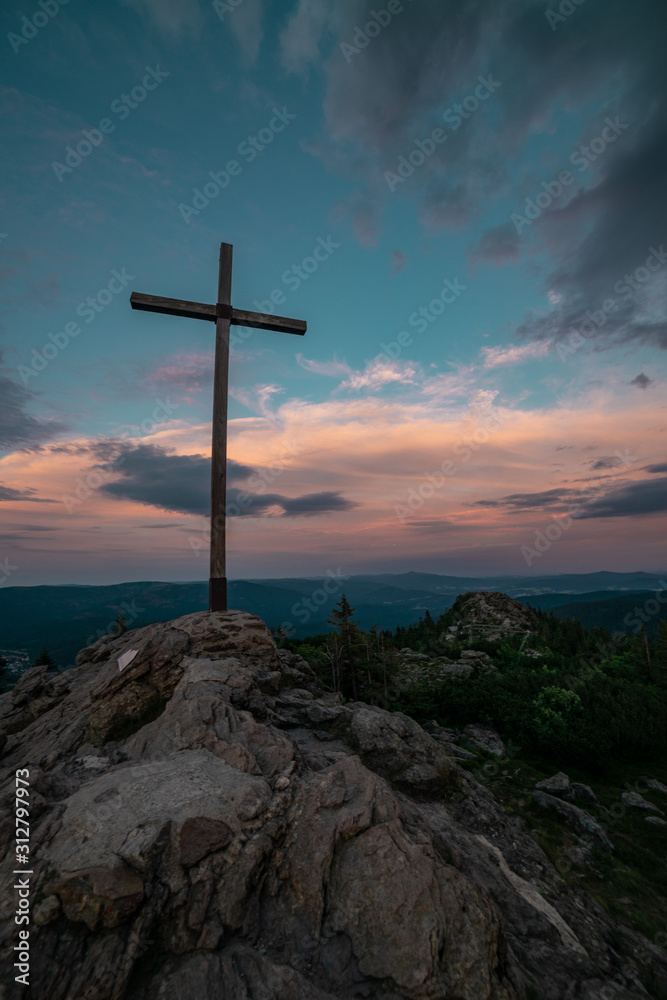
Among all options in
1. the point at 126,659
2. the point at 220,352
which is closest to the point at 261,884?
the point at 126,659

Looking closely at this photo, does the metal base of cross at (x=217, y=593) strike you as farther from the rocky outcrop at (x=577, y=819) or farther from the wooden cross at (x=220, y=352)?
the rocky outcrop at (x=577, y=819)

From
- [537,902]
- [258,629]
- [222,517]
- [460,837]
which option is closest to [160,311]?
[222,517]

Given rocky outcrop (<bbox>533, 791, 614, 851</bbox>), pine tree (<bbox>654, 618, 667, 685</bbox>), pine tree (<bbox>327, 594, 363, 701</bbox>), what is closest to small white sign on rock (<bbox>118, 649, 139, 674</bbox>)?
rocky outcrop (<bbox>533, 791, 614, 851</bbox>)

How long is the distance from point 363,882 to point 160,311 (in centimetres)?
1589

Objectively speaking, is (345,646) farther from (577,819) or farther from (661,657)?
(661,657)

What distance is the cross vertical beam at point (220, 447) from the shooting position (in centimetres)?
1325

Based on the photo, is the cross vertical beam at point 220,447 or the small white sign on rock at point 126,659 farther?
the cross vertical beam at point 220,447

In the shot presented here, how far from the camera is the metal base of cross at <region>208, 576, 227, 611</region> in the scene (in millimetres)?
13547

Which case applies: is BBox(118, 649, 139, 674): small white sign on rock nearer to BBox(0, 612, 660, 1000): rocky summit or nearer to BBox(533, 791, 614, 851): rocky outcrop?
BBox(0, 612, 660, 1000): rocky summit

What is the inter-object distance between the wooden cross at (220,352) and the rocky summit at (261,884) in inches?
160

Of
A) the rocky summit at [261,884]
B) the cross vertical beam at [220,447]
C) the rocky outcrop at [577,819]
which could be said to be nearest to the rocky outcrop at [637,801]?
the rocky outcrop at [577,819]

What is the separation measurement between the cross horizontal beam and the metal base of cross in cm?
916

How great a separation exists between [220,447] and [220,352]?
3.41 m

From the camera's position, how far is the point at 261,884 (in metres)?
6.16
